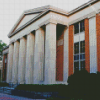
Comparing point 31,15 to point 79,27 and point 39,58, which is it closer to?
point 39,58

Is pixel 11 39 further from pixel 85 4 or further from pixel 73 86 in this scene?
pixel 73 86

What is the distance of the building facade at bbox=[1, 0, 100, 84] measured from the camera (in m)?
19.2

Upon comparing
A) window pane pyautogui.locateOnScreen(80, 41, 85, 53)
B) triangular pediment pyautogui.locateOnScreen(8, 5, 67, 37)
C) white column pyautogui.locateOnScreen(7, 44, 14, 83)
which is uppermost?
triangular pediment pyautogui.locateOnScreen(8, 5, 67, 37)

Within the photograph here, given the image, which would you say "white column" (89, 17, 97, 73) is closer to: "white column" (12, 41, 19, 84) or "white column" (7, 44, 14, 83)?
"white column" (12, 41, 19, 84)

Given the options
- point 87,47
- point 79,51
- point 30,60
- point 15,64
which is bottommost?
point 15,64

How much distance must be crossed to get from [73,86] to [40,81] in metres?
11.8

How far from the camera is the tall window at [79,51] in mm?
20631

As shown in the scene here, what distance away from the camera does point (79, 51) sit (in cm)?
2114

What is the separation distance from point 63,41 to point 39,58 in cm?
453

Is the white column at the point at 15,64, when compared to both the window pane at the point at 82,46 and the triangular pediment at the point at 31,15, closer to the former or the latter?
the triangular pediment at the point at 31,15

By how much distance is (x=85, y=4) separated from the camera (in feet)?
66.5

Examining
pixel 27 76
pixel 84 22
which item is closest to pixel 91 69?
pixel 84 22

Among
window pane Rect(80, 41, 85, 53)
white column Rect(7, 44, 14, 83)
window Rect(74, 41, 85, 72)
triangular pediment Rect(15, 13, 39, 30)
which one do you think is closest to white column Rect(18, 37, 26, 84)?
triangular pediment Rect(15, 13, 39, 30)

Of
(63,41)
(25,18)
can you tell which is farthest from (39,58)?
(25,18)
